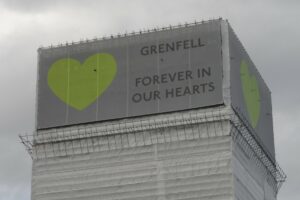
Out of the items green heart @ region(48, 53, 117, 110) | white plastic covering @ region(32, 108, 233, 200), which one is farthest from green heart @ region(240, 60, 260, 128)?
green heart @ region(48, 53, 117, 110)

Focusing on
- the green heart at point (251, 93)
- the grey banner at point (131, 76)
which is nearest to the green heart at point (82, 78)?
the grey banner at point (131, 76)

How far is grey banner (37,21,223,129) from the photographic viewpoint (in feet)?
426

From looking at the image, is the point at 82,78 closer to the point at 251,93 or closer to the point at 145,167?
the point at 145,167

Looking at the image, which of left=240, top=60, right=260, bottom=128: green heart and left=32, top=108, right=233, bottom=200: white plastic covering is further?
left=240, top=60, right=260, bottom=128: green heart

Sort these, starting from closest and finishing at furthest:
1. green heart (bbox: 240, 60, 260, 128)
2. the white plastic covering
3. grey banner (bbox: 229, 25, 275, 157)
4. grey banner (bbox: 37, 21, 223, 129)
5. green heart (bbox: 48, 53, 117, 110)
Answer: the white plastic covering, grey banner (bbox: 37, 21, 223, 129), grey banner (bbox: 229, 25, 275, 157), green heart (bbox: 48, 53, 117, 110), green heart (bbox: 240, 60, 260, 128)

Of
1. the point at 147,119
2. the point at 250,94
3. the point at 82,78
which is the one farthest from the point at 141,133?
the point at 250,94

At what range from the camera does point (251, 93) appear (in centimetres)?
14475

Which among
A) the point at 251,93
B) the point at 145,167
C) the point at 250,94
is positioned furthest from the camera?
the point at 251,93

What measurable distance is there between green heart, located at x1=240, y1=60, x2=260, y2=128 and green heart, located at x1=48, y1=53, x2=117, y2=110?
1998 cm

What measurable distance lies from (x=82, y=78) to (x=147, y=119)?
1323 cm

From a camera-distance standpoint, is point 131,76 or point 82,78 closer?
point 131,76

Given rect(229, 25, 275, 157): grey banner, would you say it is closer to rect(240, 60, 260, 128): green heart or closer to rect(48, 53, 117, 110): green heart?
rect(240, 60, 260, 128): green heart

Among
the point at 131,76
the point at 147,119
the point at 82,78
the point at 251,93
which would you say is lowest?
the point at 147,119

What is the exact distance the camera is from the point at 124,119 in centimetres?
13250
